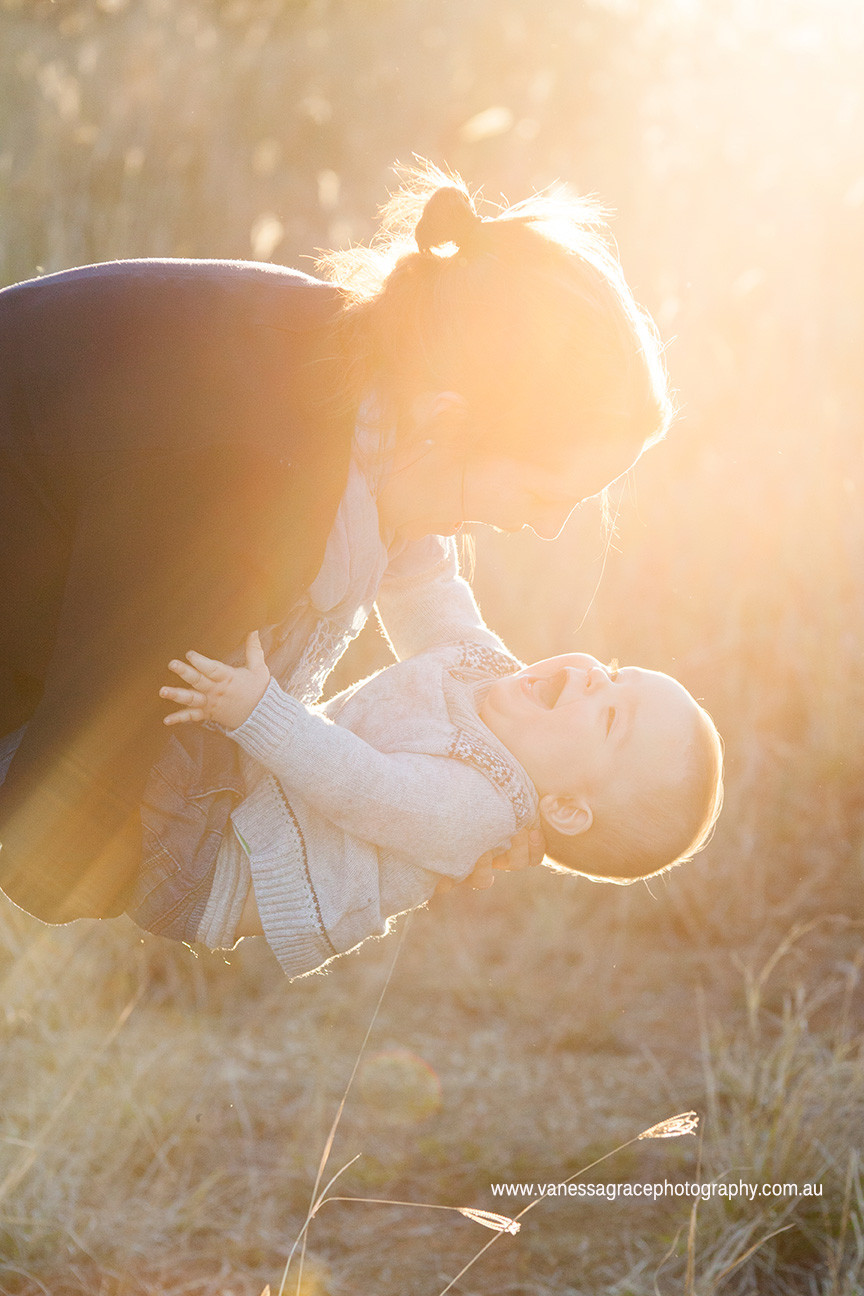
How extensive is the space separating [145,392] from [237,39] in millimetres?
5072

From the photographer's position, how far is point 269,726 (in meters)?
1.63

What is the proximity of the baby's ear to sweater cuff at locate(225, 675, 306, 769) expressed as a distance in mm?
558

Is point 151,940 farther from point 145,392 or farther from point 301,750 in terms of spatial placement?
point 145,392

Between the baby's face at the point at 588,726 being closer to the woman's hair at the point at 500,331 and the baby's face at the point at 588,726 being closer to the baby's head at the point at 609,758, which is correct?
the baby's head at the point at 609,758

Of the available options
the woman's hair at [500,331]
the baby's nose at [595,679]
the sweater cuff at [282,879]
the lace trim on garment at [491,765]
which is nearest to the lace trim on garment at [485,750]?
the lace trim on garment at [491,765]

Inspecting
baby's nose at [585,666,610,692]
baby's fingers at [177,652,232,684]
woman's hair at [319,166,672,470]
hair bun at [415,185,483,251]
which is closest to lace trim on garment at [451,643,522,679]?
baby's nose at [585,666,610,692]

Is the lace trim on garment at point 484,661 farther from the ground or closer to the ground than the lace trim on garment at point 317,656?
closer to the ground

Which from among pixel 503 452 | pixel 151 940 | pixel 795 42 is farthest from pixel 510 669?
pixel 795 42

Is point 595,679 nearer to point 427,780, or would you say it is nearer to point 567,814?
point 567,814

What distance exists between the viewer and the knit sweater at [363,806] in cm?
167

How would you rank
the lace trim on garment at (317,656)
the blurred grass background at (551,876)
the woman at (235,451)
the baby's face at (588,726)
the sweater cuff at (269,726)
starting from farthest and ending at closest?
the blurred grass background at (551,876) < the baby's face at (588,726) < the lace trim on garment at (317,656) < the sweater cuff at (269,726) < the woman at (235,451)

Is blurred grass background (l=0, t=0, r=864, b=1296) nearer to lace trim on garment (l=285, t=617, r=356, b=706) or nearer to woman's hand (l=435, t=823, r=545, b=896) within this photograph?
woman's hand (l=435, t=823, r=545, b=896)

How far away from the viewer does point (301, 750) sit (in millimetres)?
1651

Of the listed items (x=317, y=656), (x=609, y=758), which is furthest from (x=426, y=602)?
(x=609, y=758)
